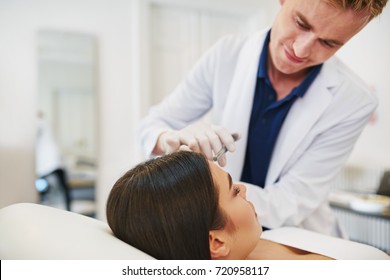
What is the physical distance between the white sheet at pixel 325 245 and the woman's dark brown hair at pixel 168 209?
0.55ft

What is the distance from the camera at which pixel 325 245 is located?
65cm

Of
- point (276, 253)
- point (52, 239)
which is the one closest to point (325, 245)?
point (276, 253)

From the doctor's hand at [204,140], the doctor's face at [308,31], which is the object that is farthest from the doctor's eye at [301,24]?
the doctor's hand at [204,140]

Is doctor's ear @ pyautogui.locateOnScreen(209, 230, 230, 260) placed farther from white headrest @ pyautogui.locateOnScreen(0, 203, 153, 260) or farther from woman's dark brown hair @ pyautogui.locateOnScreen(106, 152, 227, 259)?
white headrest @ pyautogui.locateOnScreen(0, 203, 153, 260)

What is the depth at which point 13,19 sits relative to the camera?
72 centimetres

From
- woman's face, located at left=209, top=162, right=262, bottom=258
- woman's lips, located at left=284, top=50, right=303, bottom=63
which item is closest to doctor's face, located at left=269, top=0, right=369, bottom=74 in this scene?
woman's lips, located at left=284, top=50, right=303, bottom=63

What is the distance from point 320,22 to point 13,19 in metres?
0.56

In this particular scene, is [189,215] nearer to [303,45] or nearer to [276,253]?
[276,253]

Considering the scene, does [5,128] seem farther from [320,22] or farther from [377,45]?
[377,45]

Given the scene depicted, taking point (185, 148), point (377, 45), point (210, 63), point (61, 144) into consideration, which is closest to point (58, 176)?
point (61, 144)

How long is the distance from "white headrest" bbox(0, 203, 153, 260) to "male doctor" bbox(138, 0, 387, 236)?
0.65 ft

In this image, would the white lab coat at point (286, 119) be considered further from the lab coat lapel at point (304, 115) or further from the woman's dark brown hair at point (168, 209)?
the woman's dark brown hair at point (168, 209)

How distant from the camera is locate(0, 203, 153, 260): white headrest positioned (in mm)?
460

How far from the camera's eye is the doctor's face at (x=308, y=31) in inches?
22.9
